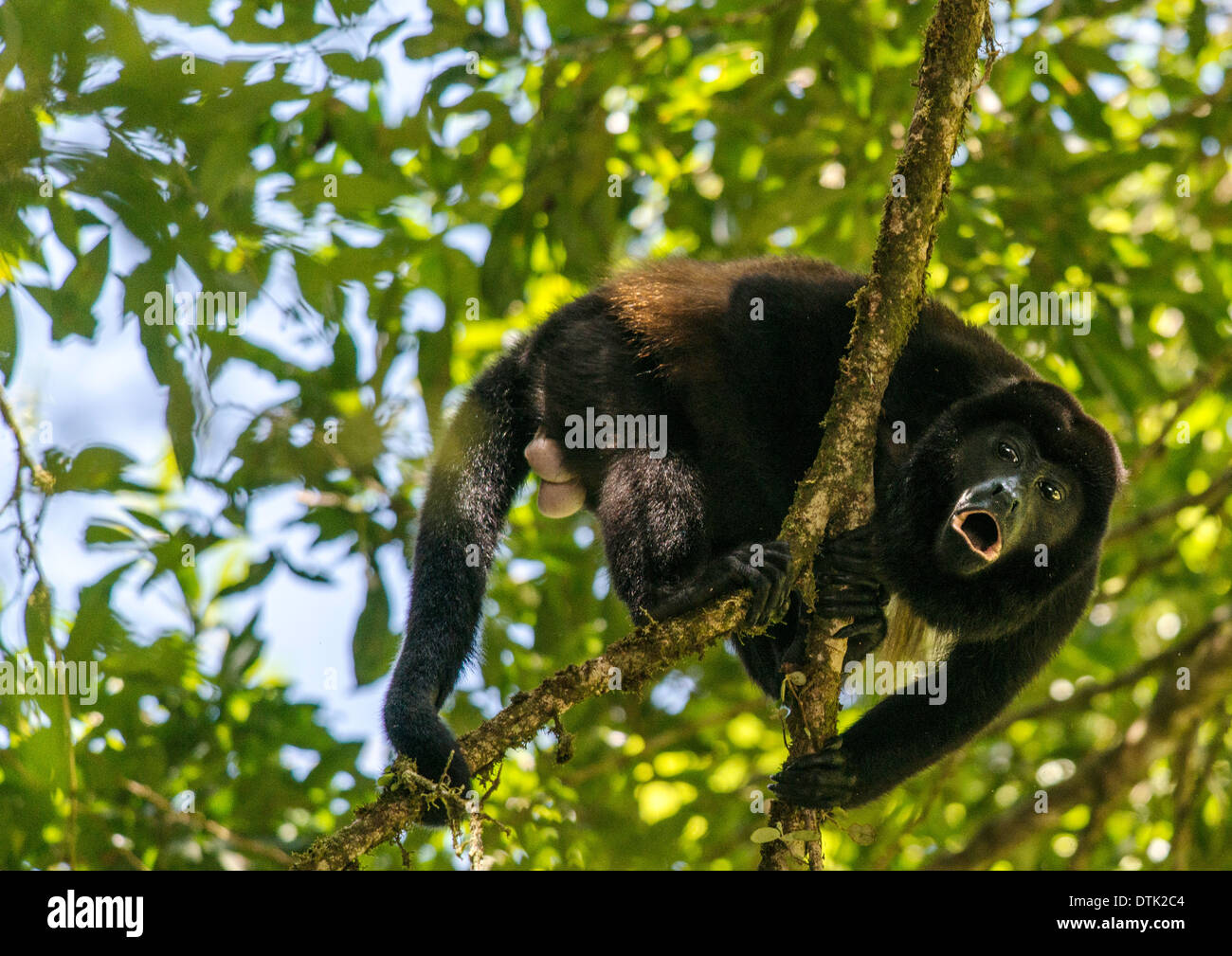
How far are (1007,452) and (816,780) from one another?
4.63 ft

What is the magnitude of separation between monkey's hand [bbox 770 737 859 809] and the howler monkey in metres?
0.09

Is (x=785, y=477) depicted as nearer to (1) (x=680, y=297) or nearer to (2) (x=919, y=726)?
(1) (x=680, y=297)

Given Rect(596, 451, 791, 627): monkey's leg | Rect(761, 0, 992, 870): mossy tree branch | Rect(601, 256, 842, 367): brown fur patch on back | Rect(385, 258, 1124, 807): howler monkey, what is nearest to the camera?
Rect(761, 0, 992, 870): mossy tree branch

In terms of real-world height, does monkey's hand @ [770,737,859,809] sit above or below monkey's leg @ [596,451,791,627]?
below

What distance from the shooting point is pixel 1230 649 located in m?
5.48

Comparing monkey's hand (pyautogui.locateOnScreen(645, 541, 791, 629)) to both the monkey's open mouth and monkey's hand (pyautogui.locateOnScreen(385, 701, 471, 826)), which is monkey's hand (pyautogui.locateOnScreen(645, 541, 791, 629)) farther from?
monkey's hand (pyautogui.locateOnScreen(385, 701, 471, 826))

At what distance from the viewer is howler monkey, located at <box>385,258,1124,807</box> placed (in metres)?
4.02

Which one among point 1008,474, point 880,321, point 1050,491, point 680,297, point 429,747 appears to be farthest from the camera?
point 680,297

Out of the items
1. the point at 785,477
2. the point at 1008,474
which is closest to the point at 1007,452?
the point at 1008,474

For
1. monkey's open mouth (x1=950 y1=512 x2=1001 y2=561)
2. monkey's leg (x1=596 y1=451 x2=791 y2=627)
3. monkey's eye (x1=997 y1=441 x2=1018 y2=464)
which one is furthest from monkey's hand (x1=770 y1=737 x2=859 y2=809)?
monkey's eye (x1=997 y1=441 x2=1018 y2=464)

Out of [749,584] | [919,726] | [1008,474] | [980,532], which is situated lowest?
[919,726]

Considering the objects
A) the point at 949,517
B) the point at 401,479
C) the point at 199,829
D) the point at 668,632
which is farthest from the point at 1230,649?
the point at 199,829

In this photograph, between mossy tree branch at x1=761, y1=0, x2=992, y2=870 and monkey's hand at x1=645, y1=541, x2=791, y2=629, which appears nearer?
mossy tree branch at x1=761, y1=0, x2=992, y2=870

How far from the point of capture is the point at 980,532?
154 inches
